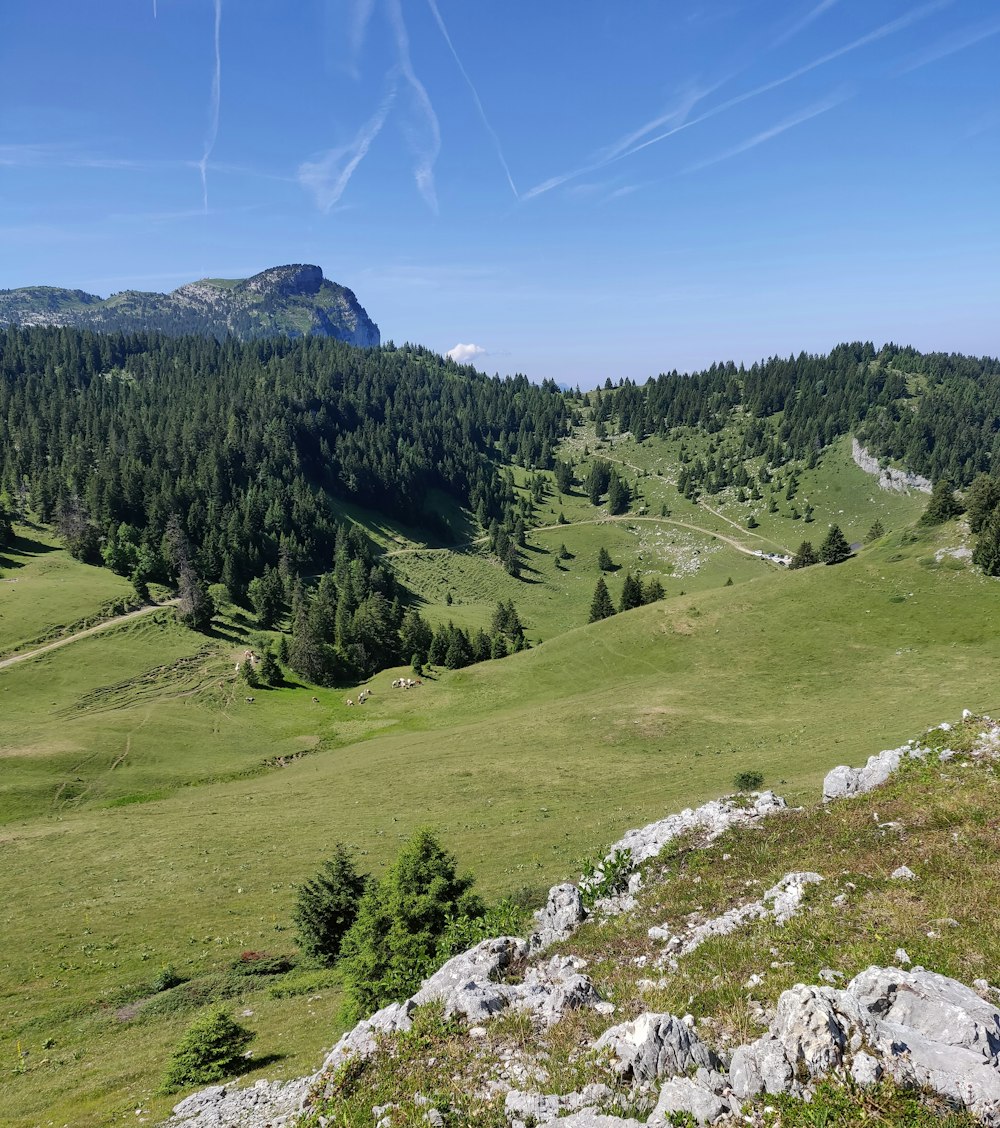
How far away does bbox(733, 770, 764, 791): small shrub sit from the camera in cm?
3716

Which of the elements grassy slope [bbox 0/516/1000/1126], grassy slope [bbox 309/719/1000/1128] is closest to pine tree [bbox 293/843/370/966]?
grassy slope [bbox 0/516/1000/1126]

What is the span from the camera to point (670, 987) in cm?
1387

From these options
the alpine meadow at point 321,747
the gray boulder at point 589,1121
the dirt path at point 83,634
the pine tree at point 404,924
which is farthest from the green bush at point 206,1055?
the dirt path at point 83,634

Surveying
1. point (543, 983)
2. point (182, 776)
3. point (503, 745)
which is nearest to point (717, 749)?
point (503, 745)

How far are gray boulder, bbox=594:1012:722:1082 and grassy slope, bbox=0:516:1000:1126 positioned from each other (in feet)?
39.9

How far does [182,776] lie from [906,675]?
80378mm

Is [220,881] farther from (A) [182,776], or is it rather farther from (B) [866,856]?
(B) [866,856]

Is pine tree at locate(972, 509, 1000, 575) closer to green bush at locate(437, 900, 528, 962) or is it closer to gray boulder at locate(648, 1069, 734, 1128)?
A: green bush at locate(437, 900, 528, 962)

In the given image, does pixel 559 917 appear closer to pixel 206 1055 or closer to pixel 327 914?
pixel 206 1055

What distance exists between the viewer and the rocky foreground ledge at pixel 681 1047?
9.54 metres

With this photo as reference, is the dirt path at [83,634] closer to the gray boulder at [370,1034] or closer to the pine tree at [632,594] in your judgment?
the pine tree at [632,594]

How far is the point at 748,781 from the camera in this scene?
37406 millimetres

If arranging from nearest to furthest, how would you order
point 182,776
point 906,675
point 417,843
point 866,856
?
1. point 866,856
2. point 417,843
3. point 906,675
4. point 182,776

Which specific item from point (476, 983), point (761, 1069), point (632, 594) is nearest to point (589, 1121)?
point (761, 1069)
